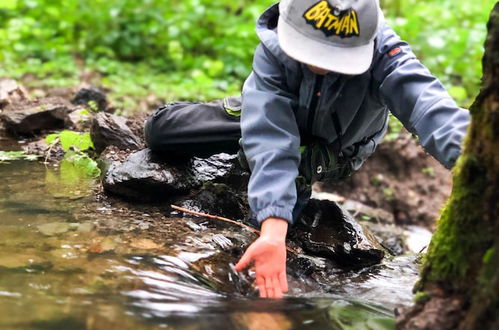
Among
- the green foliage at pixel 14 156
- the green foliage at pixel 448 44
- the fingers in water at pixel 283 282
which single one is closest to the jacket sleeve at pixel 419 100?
the fingers in water at pixel 283 282

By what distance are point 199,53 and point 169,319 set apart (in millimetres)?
7088

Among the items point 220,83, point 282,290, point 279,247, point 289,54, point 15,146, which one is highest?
point 289,54

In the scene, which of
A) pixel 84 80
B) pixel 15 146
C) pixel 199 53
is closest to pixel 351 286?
pixel 15 146

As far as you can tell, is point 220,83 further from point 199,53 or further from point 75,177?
point 75,177

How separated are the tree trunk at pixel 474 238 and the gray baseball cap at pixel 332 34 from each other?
0.72m

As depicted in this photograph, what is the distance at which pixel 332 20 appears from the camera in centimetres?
219

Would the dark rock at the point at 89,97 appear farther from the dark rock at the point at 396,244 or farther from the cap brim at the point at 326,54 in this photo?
the cap brim at the point at 326,54

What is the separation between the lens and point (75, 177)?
351 centimetres

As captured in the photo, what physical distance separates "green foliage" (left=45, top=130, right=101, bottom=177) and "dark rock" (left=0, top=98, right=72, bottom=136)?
0.48 meters

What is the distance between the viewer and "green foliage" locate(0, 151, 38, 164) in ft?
12.4

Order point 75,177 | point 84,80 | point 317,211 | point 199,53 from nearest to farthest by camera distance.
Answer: point 317,211 → point 75,177 → point 84,80 → point 199,53

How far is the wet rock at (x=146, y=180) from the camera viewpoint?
297 cm

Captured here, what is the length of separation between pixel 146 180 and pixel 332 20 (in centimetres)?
131

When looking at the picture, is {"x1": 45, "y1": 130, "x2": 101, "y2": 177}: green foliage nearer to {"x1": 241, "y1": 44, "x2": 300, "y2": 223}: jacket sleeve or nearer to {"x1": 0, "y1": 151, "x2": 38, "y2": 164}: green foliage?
{"x1": 0, "y1": 151, "x2": 38, "y2": 164}: green foliage
